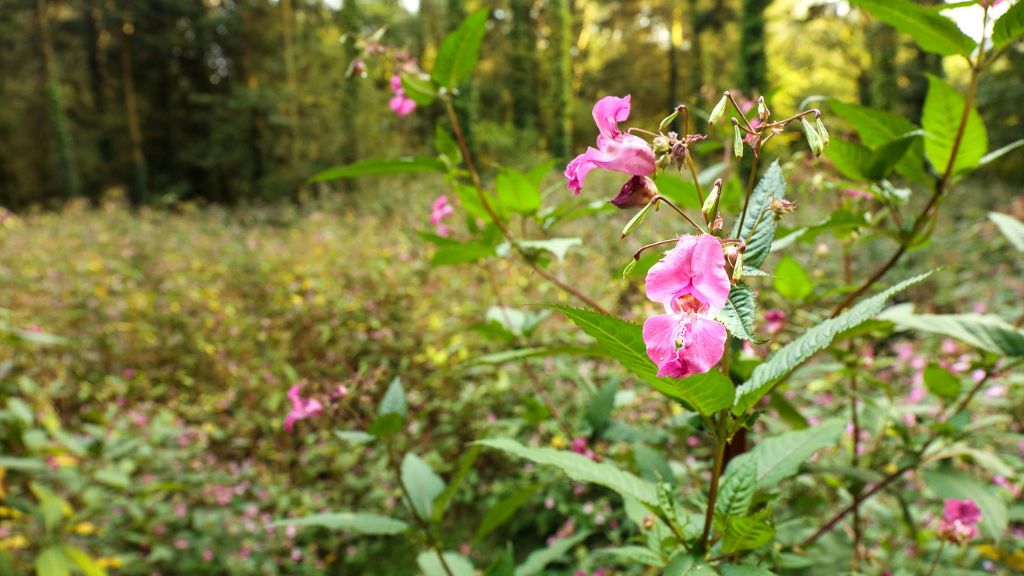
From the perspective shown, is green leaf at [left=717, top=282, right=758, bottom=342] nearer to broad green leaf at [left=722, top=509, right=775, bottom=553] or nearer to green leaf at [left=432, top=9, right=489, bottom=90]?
broad green leaf at [left=722, top=509, right=775, bottom=553]

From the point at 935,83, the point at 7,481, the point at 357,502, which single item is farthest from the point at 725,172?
the point at 7,481

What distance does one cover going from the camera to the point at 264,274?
18.3 feet

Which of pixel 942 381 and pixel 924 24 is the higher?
pixel 924 24

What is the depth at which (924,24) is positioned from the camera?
2.49 ft

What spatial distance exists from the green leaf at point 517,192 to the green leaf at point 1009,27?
656mm

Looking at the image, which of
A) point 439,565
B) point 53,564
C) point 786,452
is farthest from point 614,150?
point 53,564

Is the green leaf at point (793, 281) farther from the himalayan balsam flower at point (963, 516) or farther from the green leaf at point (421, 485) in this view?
the green leaf at point (421, 485)

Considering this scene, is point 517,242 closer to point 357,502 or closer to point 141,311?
point 357,502

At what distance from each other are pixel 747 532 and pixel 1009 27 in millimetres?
670

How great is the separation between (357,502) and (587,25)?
22.0m

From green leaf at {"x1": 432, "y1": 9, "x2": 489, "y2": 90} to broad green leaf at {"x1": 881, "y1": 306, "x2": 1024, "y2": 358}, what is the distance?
753 millimetres

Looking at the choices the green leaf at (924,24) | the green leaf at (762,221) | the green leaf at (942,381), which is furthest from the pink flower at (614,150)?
the green leaf at (942,381)

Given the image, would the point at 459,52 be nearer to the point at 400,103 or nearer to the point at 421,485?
the point at 400,103

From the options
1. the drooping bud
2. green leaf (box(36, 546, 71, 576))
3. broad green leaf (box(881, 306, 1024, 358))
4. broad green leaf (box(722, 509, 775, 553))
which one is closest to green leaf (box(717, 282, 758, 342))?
the drooping bud
